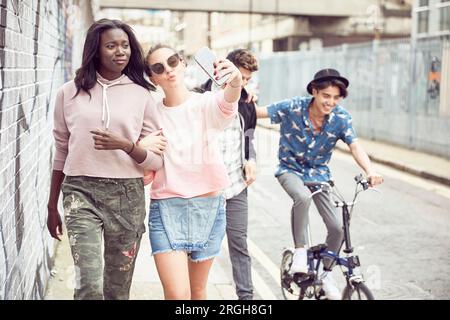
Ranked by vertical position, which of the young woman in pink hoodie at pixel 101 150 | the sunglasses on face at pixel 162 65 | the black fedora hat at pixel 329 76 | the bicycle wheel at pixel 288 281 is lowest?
the bicycle wheel at pixel 288 281

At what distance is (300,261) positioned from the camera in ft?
16.6

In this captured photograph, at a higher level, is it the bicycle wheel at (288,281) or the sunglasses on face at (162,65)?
the sunglasses on face at (162,65)

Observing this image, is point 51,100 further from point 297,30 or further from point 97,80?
point 297,30

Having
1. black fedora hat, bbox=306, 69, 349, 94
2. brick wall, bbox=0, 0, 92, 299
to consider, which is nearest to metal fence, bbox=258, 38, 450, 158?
brick wall, bbox=0, 0, 92, 299

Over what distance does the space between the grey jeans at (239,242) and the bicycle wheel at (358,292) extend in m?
0.59

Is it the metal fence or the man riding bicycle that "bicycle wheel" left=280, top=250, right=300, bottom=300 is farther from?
the metal fence

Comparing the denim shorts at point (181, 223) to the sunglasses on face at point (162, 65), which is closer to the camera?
the sunglasses on face at point (162, 65)

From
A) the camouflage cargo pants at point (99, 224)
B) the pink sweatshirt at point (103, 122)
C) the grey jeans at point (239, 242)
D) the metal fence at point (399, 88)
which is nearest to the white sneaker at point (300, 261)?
the grey jeans at point (239, 242)

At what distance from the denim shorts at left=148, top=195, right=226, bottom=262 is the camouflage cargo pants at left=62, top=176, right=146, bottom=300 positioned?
9cm

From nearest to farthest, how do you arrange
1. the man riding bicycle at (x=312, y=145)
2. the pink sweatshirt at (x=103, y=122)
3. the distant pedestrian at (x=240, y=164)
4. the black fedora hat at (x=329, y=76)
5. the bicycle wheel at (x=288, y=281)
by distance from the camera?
the pink sweatshirt at (x=103, y=122) < the distant pedestrian at (x=240, y=164) < the black fedora hat at (x=329, y=76) < the man riding bicycle at (x=312, y=145) < the bicycle wheel at (x=288, y=281)

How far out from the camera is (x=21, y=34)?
3867 mm

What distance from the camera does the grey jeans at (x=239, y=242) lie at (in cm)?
479

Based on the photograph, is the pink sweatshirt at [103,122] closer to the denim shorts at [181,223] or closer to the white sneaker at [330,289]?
the denim shorts at [181,223]

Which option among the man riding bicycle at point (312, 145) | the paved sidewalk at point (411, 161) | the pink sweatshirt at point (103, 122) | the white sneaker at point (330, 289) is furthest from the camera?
the paved sidewalk at point (411, 161)
